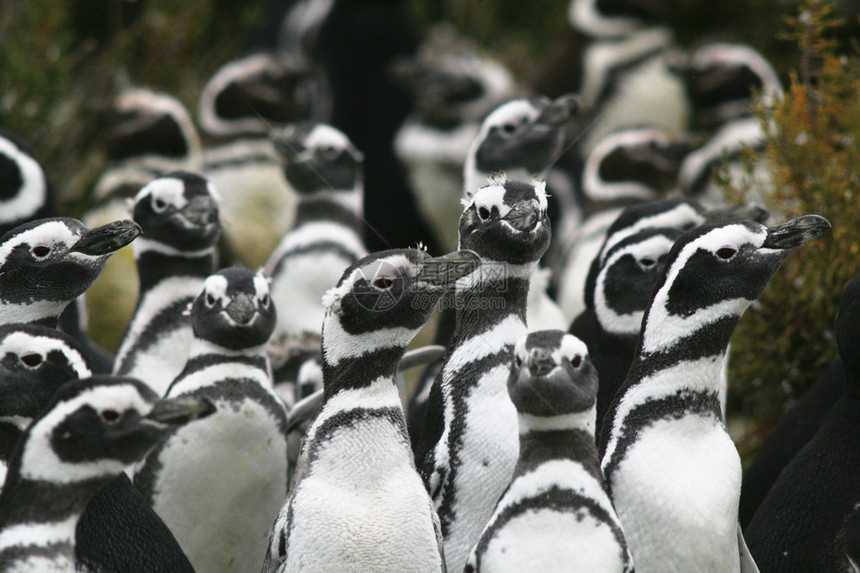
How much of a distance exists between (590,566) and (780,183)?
84.1 inches

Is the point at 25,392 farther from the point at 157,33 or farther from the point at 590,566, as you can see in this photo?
the point at 157,33

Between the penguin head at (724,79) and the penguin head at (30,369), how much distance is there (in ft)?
13.9

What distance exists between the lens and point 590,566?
7.59ft

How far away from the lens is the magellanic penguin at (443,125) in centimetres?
609

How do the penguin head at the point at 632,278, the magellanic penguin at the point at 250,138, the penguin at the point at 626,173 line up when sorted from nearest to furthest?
1. the penguin head at the point at 632,278
2. the penguin at the point at 626,173
3. the magellanic penguin at the point at 250,138

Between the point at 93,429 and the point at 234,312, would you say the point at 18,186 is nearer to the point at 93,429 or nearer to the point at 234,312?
the point at 234,312

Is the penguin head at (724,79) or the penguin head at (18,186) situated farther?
the penguin head at (724,79)

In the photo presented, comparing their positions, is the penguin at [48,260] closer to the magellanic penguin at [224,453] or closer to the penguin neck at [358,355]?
the magellanic penguin at [224,453]

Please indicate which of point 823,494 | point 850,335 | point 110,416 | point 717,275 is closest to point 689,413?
point 717,275

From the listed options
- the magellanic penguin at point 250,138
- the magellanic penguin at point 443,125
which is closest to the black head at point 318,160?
the magellanic penguin at point 250,138

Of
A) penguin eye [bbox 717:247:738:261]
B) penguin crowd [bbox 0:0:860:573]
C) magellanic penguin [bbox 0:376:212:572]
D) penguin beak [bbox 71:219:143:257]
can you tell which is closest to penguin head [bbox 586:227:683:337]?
penguin crowd [bbox 0:0:860:573]

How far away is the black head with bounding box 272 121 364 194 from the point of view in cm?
465

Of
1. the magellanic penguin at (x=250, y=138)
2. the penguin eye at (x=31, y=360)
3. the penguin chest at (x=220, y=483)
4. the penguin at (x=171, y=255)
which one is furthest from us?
the magellanic penguin at (x=250, y=138)

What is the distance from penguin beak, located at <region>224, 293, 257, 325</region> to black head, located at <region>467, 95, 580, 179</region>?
1.33m
